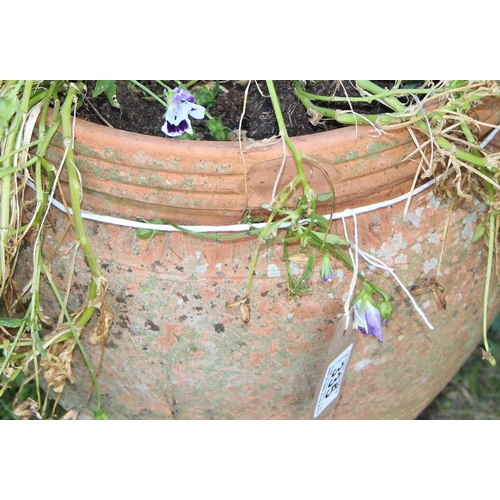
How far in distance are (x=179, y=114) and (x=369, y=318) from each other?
0.35m

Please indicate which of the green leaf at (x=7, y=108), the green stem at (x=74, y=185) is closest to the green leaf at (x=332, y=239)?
the green stem at (x=74, y=185)

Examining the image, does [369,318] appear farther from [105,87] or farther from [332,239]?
[105,87]

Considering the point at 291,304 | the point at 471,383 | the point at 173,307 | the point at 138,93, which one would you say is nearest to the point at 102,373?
the point at 173,307

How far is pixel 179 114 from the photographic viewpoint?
3.03 feet

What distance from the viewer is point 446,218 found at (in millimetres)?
972

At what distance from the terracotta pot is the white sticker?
2 cm

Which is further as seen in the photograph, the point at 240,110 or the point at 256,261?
the point at 240,110

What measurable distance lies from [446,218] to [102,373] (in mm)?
540

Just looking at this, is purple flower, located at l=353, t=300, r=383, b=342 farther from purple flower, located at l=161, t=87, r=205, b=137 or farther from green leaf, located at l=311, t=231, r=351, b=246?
purple flower, located at l=161, t=87, r=205, b=137

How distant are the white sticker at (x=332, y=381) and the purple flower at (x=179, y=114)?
36 centimetres

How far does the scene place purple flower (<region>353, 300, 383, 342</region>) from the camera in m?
0.90

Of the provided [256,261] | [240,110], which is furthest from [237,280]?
[240,110]

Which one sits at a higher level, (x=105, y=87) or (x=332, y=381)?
(x=105, y=87)

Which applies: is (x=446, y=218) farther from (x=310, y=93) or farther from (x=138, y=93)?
(x=138, y=93)
